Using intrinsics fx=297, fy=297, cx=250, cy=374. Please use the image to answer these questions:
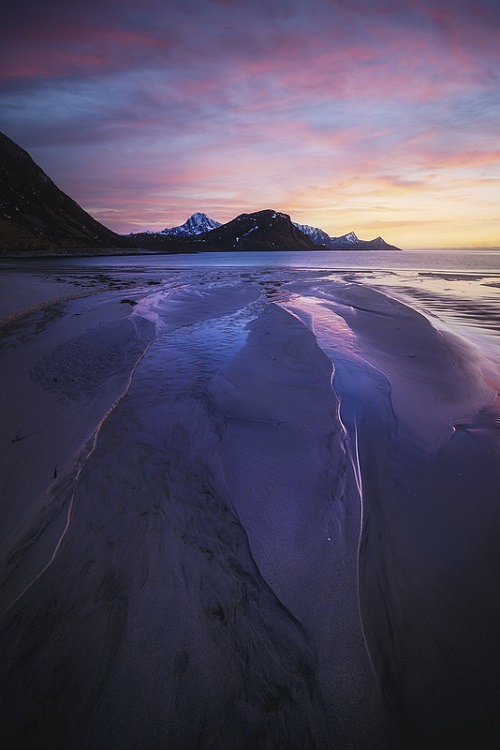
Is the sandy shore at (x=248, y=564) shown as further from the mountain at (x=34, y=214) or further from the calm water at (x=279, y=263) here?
the mountain at (x=34, y=214)

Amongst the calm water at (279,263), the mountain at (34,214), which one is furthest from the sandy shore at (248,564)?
the mountain at (34,214)

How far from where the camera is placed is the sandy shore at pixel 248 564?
1704 millimetres

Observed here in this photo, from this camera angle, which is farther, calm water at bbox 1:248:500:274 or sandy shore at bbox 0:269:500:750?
calm water at bbox 1:248:500:274

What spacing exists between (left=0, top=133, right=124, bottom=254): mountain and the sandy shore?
83.5 metres

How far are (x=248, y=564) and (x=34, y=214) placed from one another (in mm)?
149708

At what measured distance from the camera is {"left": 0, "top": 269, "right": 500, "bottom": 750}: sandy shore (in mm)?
1704

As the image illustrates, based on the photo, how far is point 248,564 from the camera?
2.51 meters

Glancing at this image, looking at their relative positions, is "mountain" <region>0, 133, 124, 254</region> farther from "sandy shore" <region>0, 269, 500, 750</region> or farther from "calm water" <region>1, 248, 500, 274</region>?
"sandy shore" <region>0, 269, 500, 750</region>

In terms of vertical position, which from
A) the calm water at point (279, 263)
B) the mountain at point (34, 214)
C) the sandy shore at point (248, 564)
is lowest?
the sandy shore at point (248, 564)

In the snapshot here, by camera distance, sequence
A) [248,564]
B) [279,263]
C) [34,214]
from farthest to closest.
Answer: [34,214] → [279,263] → [248,564]

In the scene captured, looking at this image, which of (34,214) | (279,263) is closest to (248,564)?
(279,263)

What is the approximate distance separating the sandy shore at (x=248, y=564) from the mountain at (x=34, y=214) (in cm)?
8348

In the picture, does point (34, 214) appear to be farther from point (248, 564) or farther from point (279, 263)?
point (248, 564)

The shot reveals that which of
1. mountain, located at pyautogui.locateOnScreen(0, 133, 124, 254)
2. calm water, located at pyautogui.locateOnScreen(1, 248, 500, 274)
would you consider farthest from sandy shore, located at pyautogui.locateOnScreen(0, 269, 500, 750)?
mountain, located at pyautogui.locateOnScreen(0, 133, 124, 254)
